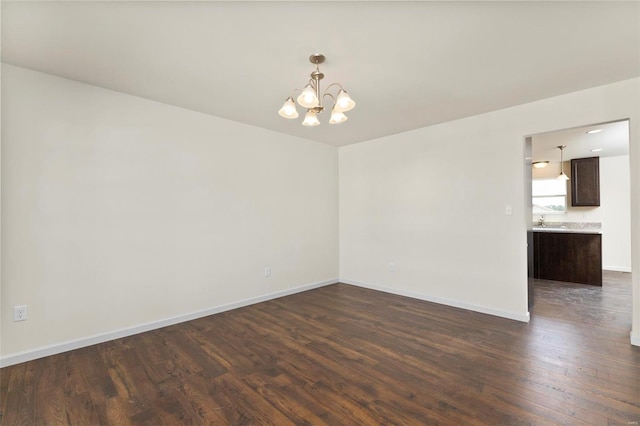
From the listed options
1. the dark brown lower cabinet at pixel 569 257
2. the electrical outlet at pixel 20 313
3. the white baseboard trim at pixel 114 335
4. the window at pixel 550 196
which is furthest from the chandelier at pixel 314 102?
the window at pixel 550 196

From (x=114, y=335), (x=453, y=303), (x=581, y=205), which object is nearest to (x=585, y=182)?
(x=581, y=205)

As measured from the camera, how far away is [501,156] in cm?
331

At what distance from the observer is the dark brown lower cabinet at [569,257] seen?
4.62m

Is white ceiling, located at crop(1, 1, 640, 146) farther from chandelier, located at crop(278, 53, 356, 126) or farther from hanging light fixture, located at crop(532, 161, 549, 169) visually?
hanging light fixture, located at crop(532, 161, 549, 169)

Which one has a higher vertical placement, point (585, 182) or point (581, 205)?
point (585, 182)

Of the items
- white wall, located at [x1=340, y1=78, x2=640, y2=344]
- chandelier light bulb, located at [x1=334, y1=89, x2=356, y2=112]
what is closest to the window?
white wall, located at [x1=340, y1=78, x2=640, y2=344]

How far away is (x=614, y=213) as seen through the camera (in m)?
5.80

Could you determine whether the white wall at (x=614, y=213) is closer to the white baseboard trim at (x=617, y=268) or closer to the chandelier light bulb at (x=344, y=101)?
the white baseboard trim at (x=617, y=268)

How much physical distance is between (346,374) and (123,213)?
8.63ft

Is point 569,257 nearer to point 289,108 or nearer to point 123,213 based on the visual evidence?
point 289,108

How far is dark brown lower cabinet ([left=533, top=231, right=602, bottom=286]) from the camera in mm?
4617

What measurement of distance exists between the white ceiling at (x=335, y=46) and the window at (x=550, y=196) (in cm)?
469

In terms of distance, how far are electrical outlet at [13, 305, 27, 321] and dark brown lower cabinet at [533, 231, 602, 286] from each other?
713cm

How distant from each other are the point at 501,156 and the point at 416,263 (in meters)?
1.78
